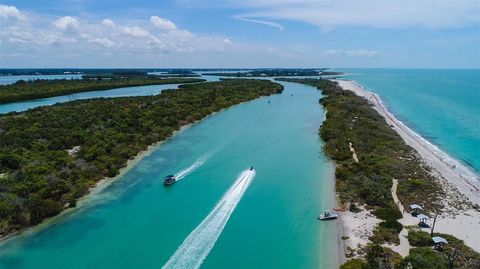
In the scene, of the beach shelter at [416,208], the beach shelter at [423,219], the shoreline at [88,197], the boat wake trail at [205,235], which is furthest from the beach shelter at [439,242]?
the shoreline at [88,197]

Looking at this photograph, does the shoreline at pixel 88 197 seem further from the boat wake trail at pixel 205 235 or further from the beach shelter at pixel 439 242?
the beach shelter at pixel 439 242

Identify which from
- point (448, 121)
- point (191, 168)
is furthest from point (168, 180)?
point (448, 121)

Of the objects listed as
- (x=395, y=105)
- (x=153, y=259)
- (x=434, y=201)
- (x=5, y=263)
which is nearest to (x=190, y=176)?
(x=153, y=259)

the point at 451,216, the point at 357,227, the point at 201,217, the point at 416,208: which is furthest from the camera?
the point at 201,217

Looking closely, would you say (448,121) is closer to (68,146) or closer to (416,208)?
(416,208)

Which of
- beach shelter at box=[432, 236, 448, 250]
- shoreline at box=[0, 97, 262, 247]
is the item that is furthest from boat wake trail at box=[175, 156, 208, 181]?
beach shelter at box=[432, 236, 448, 250]

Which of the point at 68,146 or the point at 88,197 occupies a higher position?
the point at 68,146
